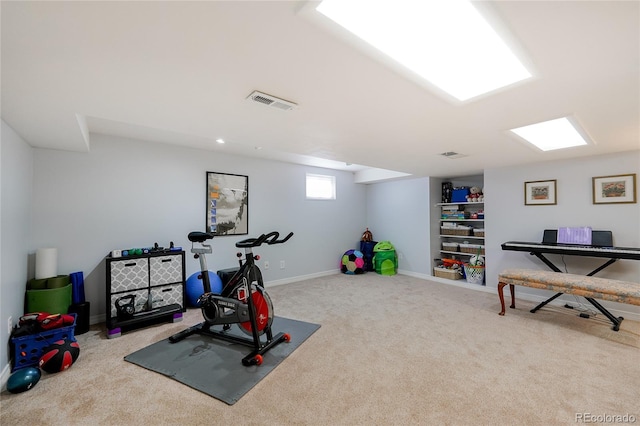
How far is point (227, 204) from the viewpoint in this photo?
14.5 feet

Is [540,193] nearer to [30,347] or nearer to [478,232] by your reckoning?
[478,232]

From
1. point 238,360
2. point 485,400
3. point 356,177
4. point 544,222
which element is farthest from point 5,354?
point 544,222

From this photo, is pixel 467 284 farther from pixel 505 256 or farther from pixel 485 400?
pixel 485 400

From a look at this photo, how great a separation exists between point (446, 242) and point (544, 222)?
6.28 feet

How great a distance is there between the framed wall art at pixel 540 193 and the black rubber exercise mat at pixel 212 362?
12.6 ft

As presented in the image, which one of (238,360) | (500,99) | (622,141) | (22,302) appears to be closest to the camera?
(500,99)

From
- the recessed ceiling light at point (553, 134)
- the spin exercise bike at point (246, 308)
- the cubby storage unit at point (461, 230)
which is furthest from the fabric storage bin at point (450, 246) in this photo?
the spin exercise bike at point (246, 308)

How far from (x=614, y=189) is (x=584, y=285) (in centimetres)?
155

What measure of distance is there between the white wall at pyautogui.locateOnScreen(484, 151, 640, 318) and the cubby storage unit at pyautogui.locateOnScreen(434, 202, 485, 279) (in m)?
0.58

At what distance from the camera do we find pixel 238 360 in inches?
94.6

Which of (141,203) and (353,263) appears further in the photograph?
(353,263)

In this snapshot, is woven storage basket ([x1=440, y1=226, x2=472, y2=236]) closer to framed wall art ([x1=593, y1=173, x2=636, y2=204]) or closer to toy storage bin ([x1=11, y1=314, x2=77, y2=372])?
framed wall art ([x1=593, y1=173, x2=636, y2=204])

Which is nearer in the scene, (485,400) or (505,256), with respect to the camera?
(485,400)

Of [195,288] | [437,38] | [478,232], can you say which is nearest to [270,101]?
[437,38]
